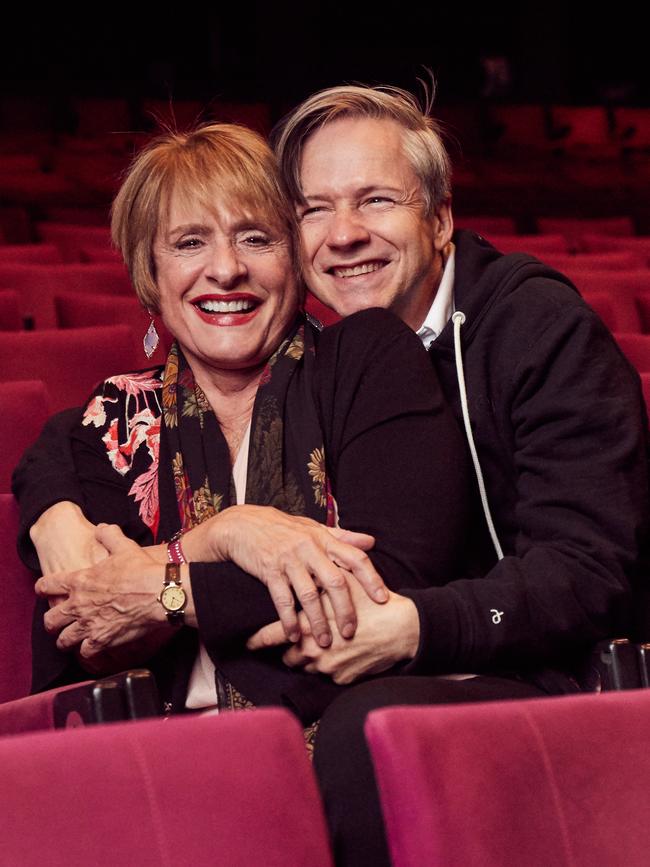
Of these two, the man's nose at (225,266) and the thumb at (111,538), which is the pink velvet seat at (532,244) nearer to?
the man's nose at (225,266)

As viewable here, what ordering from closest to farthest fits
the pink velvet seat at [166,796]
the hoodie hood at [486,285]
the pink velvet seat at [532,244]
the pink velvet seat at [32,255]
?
the pink velvet seat at [166,796]
the hoodie hood at [486,285]
the pink velvet seat at [32,255]
the pink velvet seat at [532,244]

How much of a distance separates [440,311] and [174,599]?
0.48 metres

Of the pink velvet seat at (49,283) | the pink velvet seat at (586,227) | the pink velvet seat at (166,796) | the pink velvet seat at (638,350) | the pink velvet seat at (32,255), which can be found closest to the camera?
the pink velvet seat at (166,796)

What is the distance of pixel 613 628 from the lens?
1.29 meters

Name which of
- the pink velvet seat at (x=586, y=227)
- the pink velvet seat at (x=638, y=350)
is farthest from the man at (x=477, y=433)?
the pink velvet seat at (x=586, y=227)

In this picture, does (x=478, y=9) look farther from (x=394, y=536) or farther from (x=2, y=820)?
(x=2, y=820)

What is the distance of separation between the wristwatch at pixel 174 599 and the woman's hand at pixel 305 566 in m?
0.06

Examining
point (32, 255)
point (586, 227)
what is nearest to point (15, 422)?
point (32, 255)

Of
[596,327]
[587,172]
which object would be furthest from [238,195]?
[587,172]

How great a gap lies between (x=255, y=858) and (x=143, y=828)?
7 cm

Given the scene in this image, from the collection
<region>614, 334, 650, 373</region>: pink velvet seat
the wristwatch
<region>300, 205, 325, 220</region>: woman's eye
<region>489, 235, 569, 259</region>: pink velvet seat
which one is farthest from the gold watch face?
<region>489, 235, 569, 259</region>: pink velvet seat

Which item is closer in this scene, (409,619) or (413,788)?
(413,788)

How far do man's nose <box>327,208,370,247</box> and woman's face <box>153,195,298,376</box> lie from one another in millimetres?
66

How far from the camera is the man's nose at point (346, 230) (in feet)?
4.99
